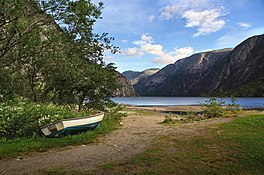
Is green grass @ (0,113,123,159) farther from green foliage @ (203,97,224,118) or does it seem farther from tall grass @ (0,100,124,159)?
green foliage @ (203,97,224,118)

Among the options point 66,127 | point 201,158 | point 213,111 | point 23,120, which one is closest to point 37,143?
point 66,127

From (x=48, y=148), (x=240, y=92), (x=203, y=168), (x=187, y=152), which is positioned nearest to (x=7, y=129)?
(x=48, y=148)

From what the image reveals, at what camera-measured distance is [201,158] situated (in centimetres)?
920

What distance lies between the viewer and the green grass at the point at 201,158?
7895mm

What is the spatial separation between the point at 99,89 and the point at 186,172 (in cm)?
1640

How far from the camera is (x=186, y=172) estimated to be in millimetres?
7680

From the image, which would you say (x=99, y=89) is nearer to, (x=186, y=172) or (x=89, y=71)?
(x=89, y=71)

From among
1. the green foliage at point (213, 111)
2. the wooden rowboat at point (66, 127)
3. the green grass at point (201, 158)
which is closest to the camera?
the green grass at point (201, 158)

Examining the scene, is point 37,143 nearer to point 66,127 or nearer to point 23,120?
point 66,127

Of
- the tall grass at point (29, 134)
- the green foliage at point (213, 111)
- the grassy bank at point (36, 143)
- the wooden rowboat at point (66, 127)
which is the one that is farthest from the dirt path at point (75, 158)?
the green foliage at point (213, 111)

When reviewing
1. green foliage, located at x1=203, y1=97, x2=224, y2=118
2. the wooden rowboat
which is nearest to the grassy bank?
the wooden rowboat

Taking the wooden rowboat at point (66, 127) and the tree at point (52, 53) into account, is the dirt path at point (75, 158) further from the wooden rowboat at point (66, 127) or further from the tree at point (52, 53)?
the tree at point (52, 53)

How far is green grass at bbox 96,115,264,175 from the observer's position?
7.89 m

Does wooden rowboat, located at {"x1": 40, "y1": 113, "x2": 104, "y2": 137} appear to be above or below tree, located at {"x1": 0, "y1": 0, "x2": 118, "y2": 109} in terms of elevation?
below
